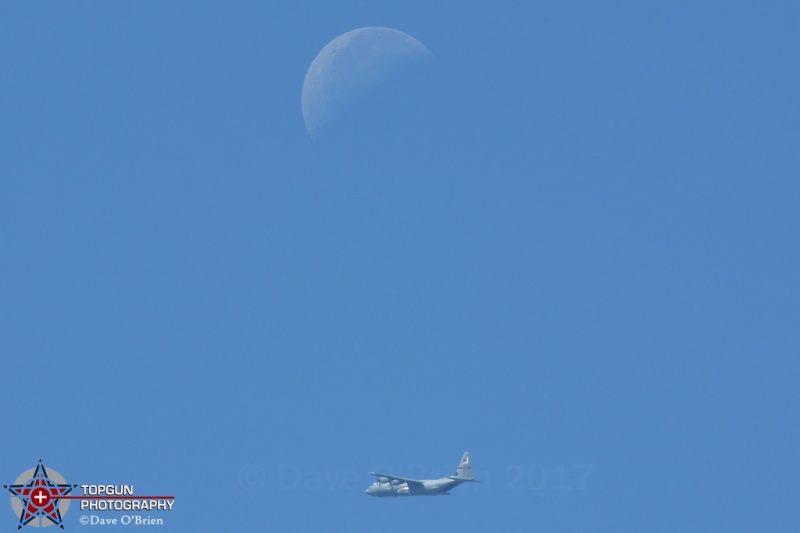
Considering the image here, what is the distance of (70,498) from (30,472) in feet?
19.0

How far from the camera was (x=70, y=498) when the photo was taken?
199625 millimetres

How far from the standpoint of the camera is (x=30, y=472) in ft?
649

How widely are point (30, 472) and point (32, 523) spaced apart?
6.37 meters

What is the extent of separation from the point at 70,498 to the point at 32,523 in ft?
17.4

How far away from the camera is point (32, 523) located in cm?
19912
